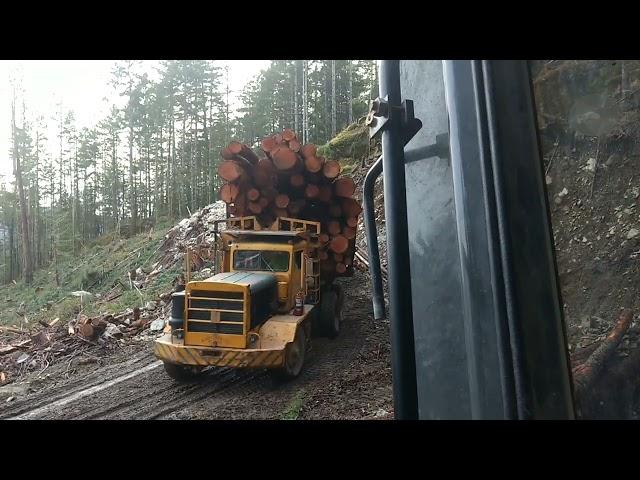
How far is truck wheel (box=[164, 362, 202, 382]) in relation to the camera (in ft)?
21.9

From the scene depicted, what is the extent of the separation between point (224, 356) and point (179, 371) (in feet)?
4.22

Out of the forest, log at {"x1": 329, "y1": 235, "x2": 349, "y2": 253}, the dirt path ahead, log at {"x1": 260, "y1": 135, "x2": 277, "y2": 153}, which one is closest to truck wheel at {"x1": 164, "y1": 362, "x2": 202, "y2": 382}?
the dirt path ahead

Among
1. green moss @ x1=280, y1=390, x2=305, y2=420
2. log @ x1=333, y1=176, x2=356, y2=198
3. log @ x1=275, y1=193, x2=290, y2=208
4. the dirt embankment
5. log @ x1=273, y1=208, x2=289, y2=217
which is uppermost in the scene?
log @ x1=333, y1=176, x2=356, y2=198

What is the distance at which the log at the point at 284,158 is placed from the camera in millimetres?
8953

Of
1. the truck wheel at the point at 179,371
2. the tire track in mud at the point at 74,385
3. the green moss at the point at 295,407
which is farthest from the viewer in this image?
the truck wheel at the point at 179,371

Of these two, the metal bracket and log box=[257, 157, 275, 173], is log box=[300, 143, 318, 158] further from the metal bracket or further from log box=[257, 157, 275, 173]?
the metal bracket

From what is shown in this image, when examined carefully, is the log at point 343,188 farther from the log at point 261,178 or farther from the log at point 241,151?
the log at point 241,151

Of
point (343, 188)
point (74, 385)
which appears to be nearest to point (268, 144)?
point (343, 188)

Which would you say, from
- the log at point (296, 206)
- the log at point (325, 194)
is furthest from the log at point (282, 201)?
the log at point (325, 194)

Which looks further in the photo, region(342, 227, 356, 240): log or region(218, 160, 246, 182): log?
region(342, 227, 356, 240): log

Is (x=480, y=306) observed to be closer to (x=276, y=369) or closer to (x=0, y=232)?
(x=276, y=369)

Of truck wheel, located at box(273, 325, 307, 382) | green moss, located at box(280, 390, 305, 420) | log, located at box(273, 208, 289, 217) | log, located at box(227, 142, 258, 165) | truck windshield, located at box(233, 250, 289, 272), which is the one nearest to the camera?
green moss, located at box(280, 390, 305, 420)

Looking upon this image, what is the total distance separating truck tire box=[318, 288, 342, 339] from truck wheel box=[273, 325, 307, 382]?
1.32m

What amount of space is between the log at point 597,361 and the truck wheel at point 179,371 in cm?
665
